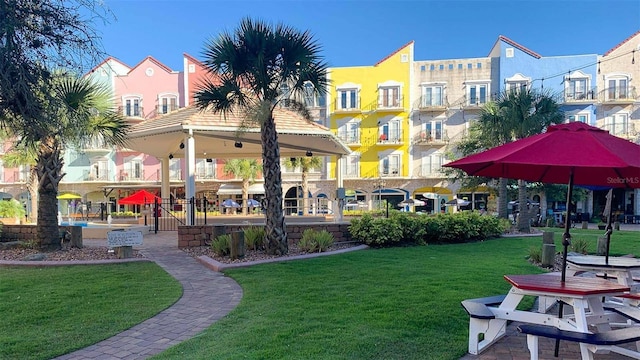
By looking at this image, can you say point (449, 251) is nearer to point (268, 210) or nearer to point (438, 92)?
point (268, 210)

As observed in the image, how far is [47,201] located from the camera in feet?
34.2

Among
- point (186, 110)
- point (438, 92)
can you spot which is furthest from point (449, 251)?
point (438, 92)

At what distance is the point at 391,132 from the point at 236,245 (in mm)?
31212

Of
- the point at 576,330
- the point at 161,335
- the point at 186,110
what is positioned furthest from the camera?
the point at 186,110

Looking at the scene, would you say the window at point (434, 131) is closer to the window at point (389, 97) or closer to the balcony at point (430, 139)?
the balcony at point (430, 139)

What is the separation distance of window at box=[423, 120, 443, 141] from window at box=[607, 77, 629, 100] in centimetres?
1391

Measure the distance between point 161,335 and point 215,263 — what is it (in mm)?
4088

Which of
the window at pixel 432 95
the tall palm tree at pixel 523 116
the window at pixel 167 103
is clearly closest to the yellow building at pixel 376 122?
the window at pixel 432 95

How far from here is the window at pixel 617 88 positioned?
114ft

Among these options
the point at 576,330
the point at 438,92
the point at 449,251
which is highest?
the point at 438,92

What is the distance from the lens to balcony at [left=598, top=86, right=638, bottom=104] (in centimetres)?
3466

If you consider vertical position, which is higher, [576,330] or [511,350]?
[576,330]

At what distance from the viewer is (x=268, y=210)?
32.9ft

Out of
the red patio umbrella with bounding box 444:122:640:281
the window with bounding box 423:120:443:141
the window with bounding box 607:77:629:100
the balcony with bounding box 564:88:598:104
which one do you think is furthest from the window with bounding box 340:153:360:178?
the red patio umbrella with bounding box 444:122:640:281
